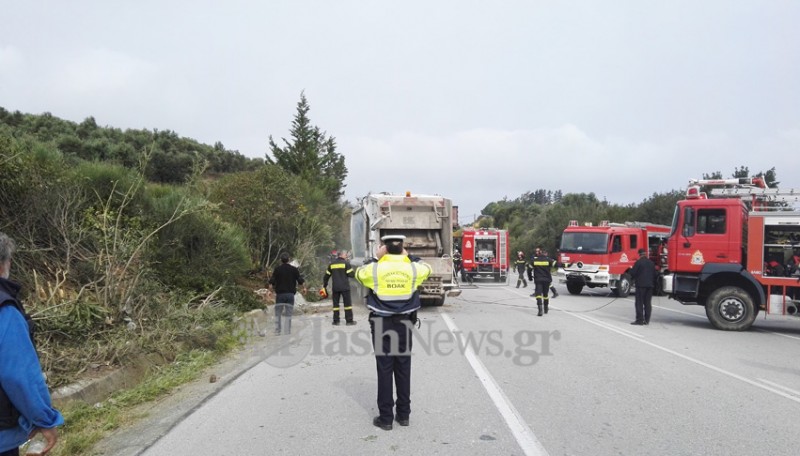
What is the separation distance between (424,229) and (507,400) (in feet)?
31.8

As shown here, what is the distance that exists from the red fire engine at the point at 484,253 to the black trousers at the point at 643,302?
602 inches

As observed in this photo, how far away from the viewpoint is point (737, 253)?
1226 centimetres

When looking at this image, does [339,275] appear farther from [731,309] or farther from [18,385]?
[18,385]

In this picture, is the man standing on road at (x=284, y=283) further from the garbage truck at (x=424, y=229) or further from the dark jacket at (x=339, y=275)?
the garbage truck at (x=424, y=229)

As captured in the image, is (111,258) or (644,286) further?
(644,286)

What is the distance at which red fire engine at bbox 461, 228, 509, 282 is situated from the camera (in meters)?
28.4

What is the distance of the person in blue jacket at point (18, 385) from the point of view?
272cm

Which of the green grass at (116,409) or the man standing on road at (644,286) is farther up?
the man standing on road at (644,286)

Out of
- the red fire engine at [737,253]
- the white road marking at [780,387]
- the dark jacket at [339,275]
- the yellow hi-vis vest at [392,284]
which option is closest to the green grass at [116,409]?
the yellow hi-vis vest at [392,284]

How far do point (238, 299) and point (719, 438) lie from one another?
382 inches

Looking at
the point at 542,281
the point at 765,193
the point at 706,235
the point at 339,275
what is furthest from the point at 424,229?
the point at 765,193

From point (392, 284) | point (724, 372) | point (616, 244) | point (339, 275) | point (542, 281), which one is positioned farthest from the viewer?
point (616, 244)

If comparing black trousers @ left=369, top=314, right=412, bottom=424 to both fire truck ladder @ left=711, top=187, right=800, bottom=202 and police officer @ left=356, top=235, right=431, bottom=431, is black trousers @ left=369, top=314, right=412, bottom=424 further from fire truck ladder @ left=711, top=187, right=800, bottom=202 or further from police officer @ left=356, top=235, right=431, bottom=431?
fire truck ladder @ left=711, top=187, right=800, bottom=202

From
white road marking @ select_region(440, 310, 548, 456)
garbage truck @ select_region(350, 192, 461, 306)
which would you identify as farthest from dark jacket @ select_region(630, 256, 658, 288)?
white road marking @ select_region(440, 310, 548, 456)
